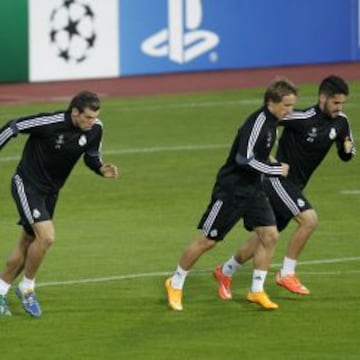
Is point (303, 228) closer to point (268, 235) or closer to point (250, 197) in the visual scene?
point (268, 235)

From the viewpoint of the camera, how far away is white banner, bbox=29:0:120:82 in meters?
30.4

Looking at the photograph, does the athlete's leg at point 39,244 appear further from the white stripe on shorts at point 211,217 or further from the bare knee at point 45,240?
the white stripe on shorts at point 211,217

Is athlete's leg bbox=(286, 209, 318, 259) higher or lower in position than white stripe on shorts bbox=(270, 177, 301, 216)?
lower

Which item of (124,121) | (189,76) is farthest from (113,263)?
(189,76)

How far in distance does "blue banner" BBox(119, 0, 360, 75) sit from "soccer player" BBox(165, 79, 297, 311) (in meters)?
17.6

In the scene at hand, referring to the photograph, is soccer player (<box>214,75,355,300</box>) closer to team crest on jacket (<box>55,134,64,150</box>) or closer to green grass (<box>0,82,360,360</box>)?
green grass (<box>0,82,360,360</box>)

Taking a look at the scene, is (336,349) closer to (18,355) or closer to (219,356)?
(219,356)

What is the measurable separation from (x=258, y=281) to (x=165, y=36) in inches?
713

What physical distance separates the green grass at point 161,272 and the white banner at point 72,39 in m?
5.28

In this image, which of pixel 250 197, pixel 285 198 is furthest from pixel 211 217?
pixel 285 198

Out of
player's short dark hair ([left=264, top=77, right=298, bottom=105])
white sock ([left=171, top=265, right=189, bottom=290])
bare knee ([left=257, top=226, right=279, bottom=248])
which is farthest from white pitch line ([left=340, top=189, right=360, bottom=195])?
player's short dark hair ([left=264, top=77, right=298, bottom=105])

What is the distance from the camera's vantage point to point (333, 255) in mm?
16500

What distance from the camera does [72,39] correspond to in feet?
100

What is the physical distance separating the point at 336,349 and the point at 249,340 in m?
0.71
